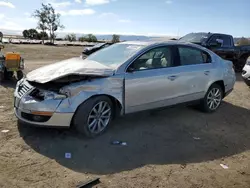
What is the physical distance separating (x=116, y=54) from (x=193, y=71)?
64.4 inches

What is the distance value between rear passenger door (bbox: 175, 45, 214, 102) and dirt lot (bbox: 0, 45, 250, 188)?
1.94 feet

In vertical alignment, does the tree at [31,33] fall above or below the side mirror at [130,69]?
above

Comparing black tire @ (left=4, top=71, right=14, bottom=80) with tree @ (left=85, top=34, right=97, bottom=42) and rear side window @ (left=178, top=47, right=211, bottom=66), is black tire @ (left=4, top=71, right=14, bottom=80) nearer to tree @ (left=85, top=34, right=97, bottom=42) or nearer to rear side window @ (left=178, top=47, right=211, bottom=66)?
rear side window @ (left=178, top=47, right=211, bottom=66)

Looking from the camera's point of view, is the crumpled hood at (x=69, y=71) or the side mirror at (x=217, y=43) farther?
the side mirror at (x=217, y=43)

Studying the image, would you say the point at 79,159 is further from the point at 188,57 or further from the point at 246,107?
the point at 246,107

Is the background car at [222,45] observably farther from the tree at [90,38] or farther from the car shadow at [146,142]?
the tree at [90,38]

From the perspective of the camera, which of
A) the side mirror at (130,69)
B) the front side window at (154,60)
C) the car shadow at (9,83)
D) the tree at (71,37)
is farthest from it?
the tree at (71,37)

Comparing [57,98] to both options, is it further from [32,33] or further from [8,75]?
[32,33]

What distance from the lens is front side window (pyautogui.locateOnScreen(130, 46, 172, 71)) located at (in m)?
4.84

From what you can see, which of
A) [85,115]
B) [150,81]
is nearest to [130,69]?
[150,81]

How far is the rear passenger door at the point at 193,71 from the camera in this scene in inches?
216

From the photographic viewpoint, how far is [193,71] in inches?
222

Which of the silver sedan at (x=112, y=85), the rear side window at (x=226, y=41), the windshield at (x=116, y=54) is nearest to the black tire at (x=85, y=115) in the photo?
the silver sedan at (x=112, y=85)

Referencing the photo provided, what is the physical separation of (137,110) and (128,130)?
15.4 inches
